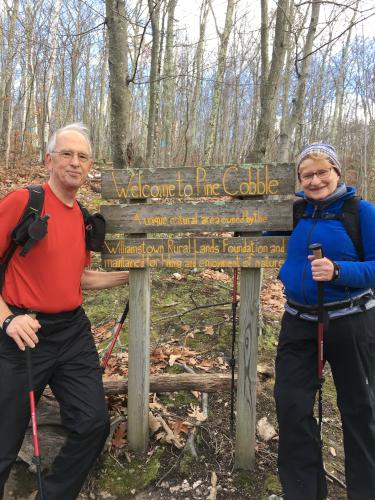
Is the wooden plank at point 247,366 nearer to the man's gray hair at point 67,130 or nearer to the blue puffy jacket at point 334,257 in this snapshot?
the blue puffy jacket at point 334,257

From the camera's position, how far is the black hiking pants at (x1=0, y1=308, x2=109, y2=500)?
2473 mm

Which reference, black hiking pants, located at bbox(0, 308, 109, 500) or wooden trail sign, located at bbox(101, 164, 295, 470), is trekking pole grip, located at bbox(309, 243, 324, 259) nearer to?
wooden trail sign, located at bbox(101, 164, 295, 470)

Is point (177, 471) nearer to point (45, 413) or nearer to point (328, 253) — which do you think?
point (45, 413)

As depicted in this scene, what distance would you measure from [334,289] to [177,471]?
7.08 feet

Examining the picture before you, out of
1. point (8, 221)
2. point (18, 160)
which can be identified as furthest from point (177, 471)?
point (18, 160)

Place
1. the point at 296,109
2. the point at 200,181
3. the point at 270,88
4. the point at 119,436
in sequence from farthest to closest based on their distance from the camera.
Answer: the point at 296,109 < the point at 270,88 < the point at 119,436 < the point at 200,181

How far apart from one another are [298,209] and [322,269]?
28.5 inches

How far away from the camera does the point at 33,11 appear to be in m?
18.8

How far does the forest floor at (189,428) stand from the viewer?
307 cm

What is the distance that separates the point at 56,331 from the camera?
2.71 meters

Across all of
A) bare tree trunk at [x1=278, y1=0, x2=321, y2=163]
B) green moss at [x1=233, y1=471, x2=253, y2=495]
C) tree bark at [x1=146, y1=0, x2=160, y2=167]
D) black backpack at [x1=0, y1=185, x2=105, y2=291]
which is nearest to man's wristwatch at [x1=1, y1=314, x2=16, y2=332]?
black backpack at [x1=0, y1=185, x2=105, y2=291]

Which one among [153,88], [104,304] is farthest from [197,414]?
[153,88]

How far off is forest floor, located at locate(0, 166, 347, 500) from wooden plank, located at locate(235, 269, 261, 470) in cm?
22

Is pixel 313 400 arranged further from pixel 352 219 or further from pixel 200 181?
pixel 200 181
